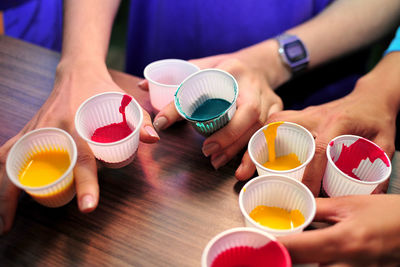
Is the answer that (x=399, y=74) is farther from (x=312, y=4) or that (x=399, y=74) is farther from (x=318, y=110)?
(x=312, y=4)

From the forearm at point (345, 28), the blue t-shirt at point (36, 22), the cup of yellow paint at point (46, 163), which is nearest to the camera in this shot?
the cup of yellow paint at point (46, 163)

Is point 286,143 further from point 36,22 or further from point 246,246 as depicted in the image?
point 36,22

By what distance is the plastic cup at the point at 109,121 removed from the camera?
883 millimetres

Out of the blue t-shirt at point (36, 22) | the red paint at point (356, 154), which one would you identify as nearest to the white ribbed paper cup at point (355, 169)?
the red paint at point (356, 154)

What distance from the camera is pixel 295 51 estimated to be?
1399mm

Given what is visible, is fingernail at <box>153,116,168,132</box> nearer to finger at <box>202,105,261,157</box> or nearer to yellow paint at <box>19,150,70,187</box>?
finger at <box>202,105,261,157</box>

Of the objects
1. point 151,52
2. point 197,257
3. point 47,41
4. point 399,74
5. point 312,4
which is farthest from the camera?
point 47,41

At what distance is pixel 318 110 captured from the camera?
3.57 ft

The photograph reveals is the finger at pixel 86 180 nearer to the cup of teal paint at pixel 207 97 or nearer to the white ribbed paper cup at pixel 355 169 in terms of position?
the cup of teal paint at pixel 207 97

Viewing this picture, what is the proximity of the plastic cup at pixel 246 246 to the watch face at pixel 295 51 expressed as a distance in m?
0.92

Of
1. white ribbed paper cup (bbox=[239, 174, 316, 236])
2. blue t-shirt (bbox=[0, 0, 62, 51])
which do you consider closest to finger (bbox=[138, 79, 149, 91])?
white ribbed paper cup (bbox=[239, 174, 316, 236])

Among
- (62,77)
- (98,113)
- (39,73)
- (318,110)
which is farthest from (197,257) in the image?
(39,73)

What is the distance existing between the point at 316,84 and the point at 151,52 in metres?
0.89

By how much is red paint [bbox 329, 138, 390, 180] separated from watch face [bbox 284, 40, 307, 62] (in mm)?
597
